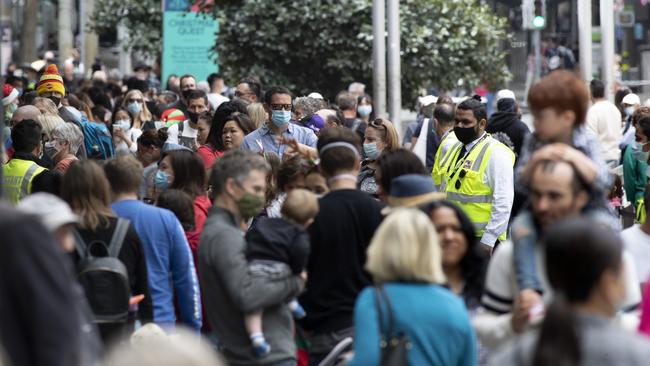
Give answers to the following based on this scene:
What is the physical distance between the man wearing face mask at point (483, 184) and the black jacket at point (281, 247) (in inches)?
151

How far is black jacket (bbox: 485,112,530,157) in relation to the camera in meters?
14.3

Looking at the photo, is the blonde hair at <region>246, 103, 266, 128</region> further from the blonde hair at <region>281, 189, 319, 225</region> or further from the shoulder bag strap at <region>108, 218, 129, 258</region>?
the blonde hair at <region>281, 189, 319, 225</region>

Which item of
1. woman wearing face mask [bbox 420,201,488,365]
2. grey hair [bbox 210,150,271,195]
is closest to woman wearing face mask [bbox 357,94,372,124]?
grey hair [bbox 210,150,271,195]

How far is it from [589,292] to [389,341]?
1238 millimetres

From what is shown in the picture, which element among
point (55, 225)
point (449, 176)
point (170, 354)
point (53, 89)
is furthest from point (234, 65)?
point (170, 354)

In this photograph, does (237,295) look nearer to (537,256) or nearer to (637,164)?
(537,256)

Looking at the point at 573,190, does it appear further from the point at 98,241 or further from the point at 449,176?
the point at 449,176

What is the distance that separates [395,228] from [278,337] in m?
1.61

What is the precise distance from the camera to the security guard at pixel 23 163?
1057 cm

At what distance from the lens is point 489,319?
610cm

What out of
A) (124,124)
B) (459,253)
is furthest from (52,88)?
(459,253)

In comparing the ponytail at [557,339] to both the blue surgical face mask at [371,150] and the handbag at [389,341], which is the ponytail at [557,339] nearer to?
the handbag at [389,341]

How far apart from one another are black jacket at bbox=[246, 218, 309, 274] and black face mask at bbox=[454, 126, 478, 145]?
4.22 m

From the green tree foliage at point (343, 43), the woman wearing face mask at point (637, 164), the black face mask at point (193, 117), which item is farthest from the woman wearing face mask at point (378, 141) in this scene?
the green tree foliage at point (343, 43)
